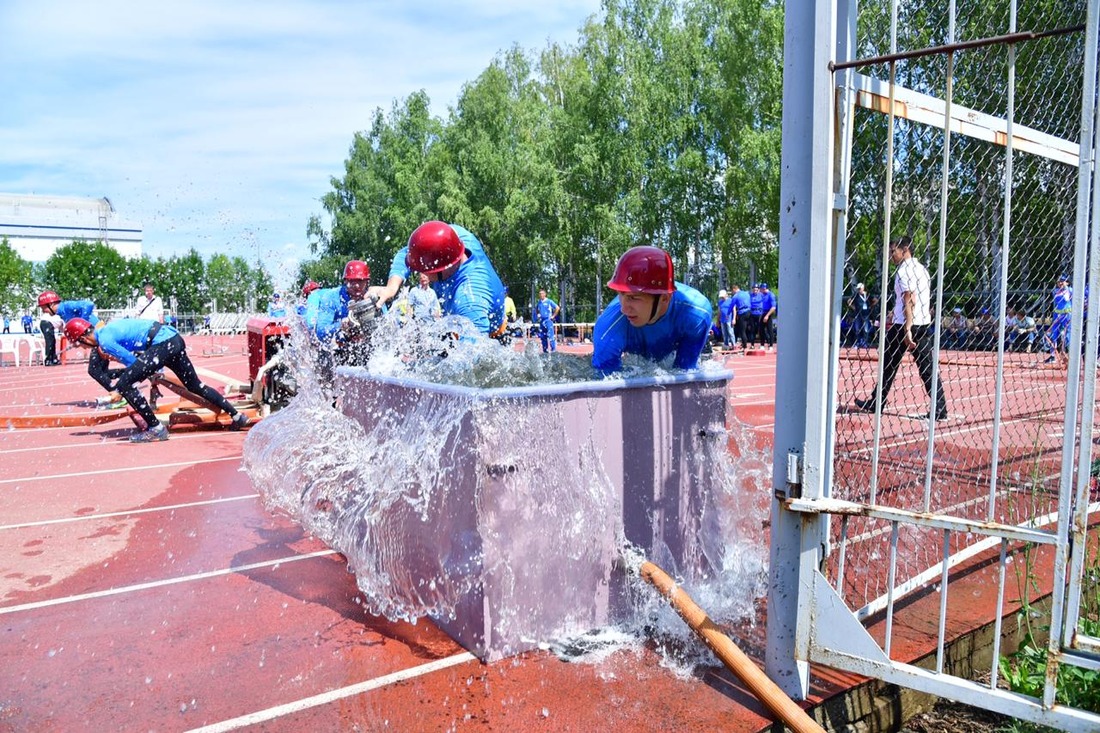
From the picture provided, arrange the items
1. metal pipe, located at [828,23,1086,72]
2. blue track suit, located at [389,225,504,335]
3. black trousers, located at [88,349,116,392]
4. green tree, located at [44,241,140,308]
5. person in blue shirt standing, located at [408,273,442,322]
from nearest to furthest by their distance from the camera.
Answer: metal pipe, located at [828,23,1086,72]
person in blue shirt standing, located at [408,273,442,322]
blue track suit, located at [389,225,504,335]
black trousers, located at [88,349,116,392]
green tree, located at [44,241,140,308]

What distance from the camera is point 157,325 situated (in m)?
9.52

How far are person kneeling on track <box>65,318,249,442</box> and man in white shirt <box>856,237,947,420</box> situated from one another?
25.8 feet

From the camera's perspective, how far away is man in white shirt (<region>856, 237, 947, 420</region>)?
3.64 m

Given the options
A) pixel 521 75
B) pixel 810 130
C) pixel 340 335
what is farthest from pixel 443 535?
pixel 521 75

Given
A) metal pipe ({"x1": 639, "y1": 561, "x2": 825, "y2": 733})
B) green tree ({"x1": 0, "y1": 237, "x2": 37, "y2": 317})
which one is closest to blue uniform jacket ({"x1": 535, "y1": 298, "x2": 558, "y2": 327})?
metal pipe ({"x1": 639, "y1": 561, "x2": 825, "y2": 733})

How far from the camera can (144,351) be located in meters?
9.39

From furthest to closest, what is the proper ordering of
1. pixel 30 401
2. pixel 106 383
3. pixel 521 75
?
pixel 521 75 → pixel 30 401 → pixel 106 383

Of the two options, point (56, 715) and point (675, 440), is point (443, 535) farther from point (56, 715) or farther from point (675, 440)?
point (56, 715)

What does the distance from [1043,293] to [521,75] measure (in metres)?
39.7

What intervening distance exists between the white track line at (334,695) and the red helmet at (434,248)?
8.82ft

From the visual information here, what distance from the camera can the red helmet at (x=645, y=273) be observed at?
394 cm

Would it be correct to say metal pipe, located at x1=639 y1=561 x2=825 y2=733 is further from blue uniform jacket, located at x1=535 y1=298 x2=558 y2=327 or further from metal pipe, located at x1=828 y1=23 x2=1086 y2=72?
blue uniform jacket, located at x1=535 y1=298 x2=558 y2=327

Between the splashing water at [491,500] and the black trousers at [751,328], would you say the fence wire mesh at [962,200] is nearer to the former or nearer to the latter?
the splashing water at [491,500]

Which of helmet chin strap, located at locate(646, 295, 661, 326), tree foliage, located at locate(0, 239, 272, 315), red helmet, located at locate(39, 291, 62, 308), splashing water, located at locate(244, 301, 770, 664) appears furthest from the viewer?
tree foliage, located at locate(0, 239, 272, 315)
